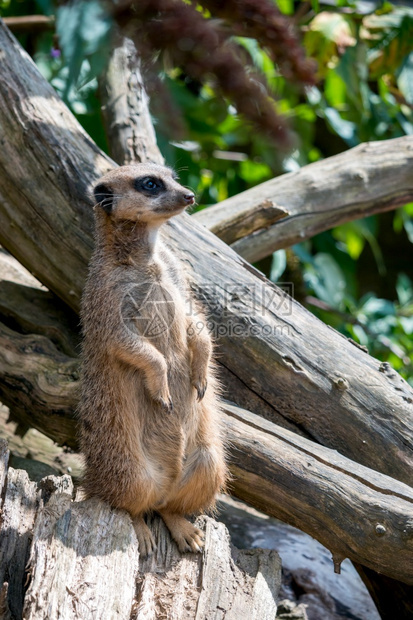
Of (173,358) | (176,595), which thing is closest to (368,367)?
(173,358)

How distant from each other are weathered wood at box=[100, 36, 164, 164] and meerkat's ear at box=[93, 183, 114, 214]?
923mm

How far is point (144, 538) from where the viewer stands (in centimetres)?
247

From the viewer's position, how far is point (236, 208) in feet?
12.4

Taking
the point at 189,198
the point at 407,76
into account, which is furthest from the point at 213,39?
the point at 407,76

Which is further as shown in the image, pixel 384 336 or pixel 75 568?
pixel 384 336

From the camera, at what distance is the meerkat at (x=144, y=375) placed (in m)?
2.55

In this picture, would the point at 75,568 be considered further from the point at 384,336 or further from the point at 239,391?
the point at 384,336

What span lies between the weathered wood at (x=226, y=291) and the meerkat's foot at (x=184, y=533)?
72 centimetres

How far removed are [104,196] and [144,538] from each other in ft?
4.52

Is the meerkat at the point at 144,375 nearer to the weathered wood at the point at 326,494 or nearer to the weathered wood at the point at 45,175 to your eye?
the weathered wood at the point at 326,494

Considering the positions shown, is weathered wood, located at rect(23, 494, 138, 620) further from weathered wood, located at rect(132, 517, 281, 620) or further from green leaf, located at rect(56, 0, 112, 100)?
green leaf, located at rect(56, 0, 112, 100)

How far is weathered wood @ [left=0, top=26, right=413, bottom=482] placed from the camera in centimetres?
295

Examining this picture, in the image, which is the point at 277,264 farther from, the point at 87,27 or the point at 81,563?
the point at 87,27

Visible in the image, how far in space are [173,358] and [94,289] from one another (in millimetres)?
444
